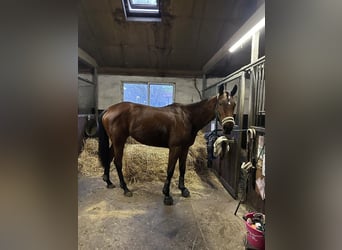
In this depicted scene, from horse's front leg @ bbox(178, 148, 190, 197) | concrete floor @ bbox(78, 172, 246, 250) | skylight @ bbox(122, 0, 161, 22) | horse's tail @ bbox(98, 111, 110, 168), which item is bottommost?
concrete floor @ bbox(78, 172, 246, 250)

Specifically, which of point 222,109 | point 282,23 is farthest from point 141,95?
point 282,23

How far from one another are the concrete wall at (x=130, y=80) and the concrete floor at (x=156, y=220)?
8.12 feet

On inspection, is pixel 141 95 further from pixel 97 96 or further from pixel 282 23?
pixel 282 23

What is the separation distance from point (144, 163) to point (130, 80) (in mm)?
2266

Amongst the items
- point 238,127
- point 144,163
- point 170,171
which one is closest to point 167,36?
point 238,127

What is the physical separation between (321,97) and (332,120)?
60 millimetres

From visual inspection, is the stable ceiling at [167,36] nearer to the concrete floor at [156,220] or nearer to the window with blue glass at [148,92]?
the window with blue glass at [148,92]

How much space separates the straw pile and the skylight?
81.1 inches

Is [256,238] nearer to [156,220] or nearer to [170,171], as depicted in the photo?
[156,220]

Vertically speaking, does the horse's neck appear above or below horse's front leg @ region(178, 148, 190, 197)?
above

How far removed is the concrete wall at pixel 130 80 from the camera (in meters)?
5.33

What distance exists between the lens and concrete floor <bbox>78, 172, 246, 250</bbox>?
77.3 inches

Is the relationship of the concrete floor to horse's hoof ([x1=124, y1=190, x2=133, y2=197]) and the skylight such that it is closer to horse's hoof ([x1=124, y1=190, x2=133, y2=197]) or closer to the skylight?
horse's hoof ([x1=124, y1=190, x2=133, y2=197])

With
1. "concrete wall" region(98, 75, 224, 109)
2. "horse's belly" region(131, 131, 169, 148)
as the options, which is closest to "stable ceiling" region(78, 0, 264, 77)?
"concrete wall" region(98, 75, 224, 109)
